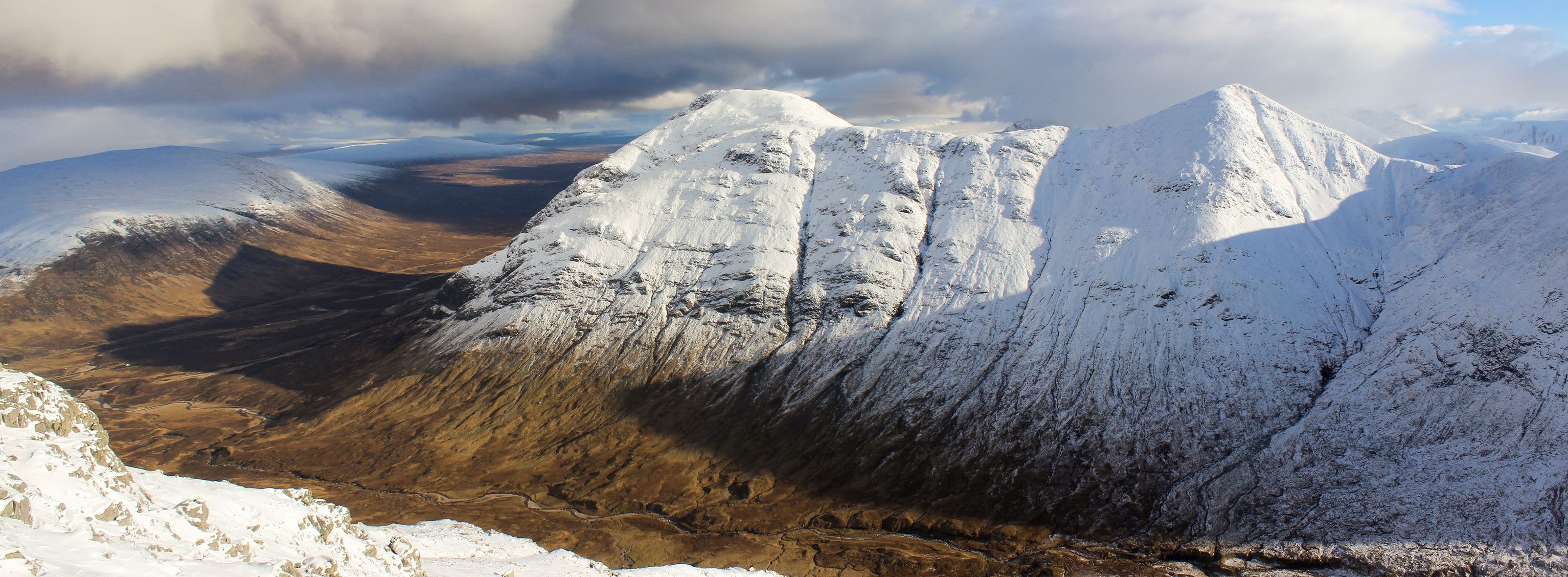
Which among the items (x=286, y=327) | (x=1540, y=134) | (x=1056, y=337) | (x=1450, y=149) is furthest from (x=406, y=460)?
(x=1540, y=134)

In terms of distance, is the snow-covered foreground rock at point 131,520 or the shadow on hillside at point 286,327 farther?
the shadow on hillside at point 286,327

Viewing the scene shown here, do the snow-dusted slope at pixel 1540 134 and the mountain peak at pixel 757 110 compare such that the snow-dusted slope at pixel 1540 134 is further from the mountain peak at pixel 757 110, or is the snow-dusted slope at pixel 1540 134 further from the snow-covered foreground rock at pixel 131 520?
the snow-covered foreground rock at pixel 131 520

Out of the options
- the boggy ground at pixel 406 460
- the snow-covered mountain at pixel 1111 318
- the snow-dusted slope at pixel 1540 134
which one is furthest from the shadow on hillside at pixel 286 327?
the snow-dusted slope at pixel 1540 134

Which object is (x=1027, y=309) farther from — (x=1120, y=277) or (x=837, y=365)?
(x=837, y=365)

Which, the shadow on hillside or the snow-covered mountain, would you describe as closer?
the snow-covered mountain

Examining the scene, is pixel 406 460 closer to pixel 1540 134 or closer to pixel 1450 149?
pixel 1450 149

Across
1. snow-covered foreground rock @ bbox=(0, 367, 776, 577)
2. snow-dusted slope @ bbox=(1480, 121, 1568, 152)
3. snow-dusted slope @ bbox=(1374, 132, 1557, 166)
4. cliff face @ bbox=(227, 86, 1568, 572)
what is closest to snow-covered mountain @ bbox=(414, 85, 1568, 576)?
cliff face @ bbox=(227, 86, 1568, 572)

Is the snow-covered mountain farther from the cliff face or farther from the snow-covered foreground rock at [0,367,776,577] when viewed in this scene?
the snow-covered foreground rock at [0,367,776,577]
